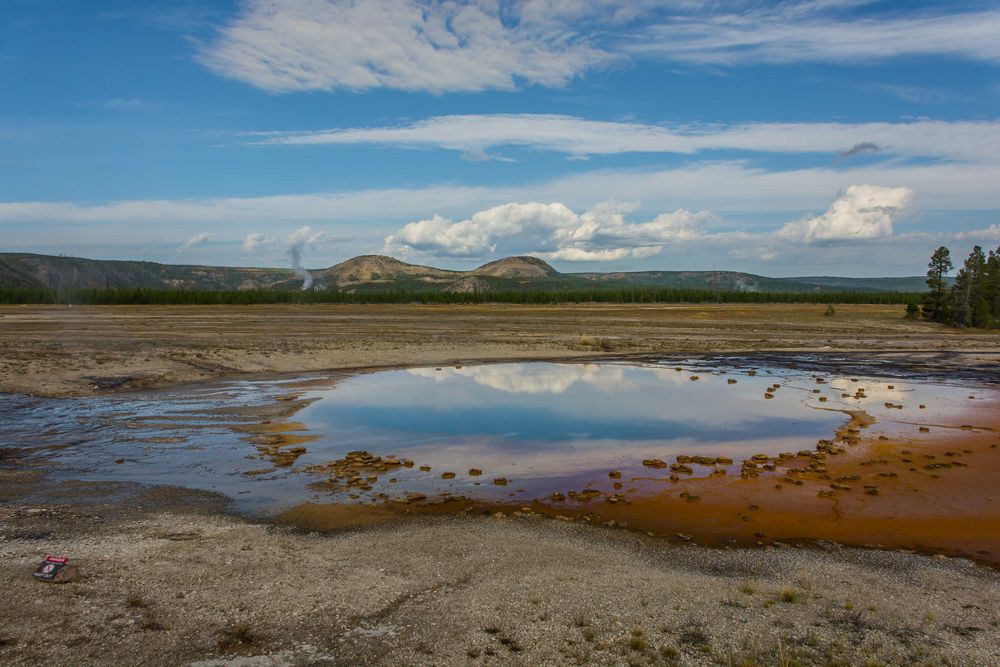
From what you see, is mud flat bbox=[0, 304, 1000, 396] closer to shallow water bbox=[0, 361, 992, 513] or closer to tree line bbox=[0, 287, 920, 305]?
shallow water bbox=[0, 361, 992, 513]

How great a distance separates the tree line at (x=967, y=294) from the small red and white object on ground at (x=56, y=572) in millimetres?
83199

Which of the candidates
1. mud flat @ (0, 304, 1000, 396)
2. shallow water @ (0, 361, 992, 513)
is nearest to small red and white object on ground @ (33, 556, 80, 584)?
shallow water @ (0, 361, 992, 513)

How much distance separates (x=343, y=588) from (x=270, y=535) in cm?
274

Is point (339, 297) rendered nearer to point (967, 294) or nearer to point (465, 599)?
point (967, 294)

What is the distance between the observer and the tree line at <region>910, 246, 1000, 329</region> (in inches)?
2785

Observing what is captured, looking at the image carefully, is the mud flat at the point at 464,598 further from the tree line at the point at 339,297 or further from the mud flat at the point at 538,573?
the tree line at the point at 339,297

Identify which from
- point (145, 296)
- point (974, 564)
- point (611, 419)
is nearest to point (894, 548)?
point (974, 564)

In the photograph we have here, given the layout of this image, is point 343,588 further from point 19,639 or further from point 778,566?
point 778,566

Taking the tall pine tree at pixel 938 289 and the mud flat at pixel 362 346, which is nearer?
the mud flat at pixel 362 346

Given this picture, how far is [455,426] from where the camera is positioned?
20891mm

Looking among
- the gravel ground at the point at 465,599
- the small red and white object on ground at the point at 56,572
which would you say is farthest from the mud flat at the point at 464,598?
the small red and white object on ground at the point at 56,572

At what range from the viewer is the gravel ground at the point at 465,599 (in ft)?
23.9

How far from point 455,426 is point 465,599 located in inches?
487

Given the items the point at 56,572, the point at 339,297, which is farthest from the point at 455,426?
the point at 339,297
